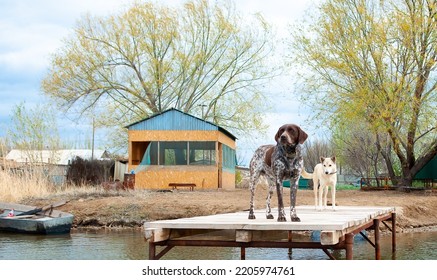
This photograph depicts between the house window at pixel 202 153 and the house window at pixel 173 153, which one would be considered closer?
the house window at pixel 173 153

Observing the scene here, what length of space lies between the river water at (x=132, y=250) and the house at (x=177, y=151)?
10.8m

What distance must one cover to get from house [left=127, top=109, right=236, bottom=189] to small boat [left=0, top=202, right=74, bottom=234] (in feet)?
31.1

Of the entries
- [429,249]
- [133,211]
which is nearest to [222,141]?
[133,211]

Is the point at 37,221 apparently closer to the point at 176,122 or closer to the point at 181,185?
the point at 181,185

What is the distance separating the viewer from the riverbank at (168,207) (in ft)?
61.9

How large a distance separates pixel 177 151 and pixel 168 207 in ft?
29.3

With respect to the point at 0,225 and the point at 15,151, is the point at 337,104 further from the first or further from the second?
the point at 0,225

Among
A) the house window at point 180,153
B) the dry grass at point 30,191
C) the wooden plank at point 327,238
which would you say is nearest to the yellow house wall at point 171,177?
the house window at point 180,153

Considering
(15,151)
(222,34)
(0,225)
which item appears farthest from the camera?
(222,34)

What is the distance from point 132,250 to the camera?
45.0 ft

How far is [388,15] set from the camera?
24.8 m

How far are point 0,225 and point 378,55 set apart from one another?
1363 centimetres

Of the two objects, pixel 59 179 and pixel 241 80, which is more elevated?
pixel 241 80

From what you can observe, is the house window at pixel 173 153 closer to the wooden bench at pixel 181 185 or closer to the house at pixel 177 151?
the house at pixel 177 151
